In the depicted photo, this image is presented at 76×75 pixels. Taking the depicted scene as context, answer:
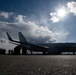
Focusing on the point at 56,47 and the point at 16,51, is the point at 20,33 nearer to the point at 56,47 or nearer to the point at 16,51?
the point at 56,47

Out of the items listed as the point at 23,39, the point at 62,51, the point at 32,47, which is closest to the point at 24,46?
the point at 32,47

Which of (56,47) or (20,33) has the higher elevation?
(20,33)

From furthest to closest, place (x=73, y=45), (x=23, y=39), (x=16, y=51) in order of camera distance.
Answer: (x=23, y=39)
(x=73, y=45)
(x=16, y=51)

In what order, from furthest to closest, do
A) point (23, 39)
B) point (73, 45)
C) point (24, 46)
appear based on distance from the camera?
point (23, 39) < point (24, 46) < point (73, 45)

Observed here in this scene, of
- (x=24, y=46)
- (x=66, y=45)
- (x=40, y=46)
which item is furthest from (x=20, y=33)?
(x=66, y=45)

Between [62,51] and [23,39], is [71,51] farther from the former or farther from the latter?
[23,39]

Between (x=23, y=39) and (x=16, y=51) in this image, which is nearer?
(x=16, y=51)

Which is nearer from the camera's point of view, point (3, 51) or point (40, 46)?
point (3, 51)

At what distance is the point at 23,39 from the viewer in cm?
6306

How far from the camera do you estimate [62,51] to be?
54719 millimetres

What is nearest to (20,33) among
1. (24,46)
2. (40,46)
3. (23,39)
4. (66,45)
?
(23,39)

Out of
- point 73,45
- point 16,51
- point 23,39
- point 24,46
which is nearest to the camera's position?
point 16,51

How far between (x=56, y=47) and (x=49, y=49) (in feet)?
6.98

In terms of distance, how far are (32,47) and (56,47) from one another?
7.23 meters
